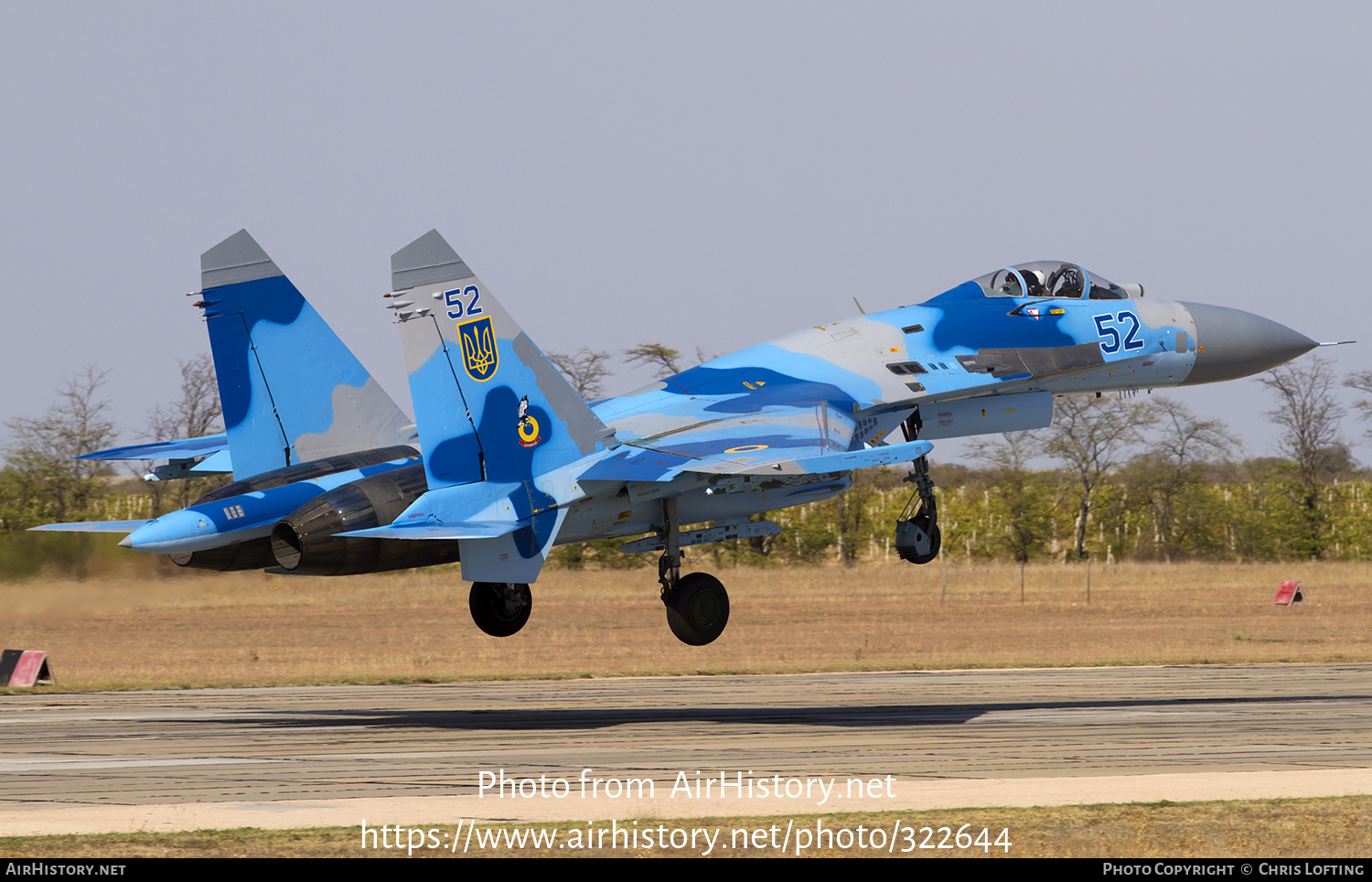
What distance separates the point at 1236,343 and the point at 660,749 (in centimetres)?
1131

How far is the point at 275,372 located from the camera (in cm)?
1975

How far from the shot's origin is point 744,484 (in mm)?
17781

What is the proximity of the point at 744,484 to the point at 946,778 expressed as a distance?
5.27 m

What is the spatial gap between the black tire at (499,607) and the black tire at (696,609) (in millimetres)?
2738

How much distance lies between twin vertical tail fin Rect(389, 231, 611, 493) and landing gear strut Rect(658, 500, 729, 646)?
1935mm

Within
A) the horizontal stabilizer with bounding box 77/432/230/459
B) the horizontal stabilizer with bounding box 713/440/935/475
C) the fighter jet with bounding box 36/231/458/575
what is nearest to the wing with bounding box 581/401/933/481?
the horizontal stabilizer with bounding box 713/440/935/475

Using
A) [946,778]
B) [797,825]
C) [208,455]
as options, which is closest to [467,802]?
[797,825]

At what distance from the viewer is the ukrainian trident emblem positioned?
16906 millimetres

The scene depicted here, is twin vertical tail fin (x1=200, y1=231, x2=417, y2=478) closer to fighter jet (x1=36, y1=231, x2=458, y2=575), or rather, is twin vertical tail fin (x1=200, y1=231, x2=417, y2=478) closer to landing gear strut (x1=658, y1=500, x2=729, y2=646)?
fighter jet (x1=36, y1=231, x2=458, y2=575)

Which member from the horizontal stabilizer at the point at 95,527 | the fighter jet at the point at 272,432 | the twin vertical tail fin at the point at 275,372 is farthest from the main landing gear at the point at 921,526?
the horizontal stabilizer at the point at 95,527

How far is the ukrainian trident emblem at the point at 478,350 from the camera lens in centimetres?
1691

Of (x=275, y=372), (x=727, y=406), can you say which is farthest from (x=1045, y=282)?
(x=275, y=372)

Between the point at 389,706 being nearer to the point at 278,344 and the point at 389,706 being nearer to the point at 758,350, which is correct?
the point at 278,344
